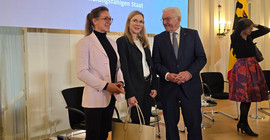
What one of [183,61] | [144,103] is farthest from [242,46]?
[144,103]

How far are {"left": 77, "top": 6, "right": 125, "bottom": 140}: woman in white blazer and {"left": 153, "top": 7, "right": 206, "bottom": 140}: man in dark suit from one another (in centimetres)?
61

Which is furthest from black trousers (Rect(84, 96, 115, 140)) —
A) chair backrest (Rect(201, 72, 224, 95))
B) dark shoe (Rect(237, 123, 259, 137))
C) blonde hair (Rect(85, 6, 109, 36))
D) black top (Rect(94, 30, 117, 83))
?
chair backrest (Rect(201, 72, 224, 95))

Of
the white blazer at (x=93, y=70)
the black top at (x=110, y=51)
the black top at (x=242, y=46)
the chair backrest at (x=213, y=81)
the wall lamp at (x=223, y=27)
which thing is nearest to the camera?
the white blazer at (x=93, y=70)

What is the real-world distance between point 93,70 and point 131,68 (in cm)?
34

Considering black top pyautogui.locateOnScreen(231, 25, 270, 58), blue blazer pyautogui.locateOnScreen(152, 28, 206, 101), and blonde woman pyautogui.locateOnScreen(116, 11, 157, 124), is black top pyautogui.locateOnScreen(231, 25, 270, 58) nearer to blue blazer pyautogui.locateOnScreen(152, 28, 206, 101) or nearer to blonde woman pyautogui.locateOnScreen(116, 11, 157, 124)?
blue blazer pyautogui.locateOnScreen(152, 28, 206, 101)

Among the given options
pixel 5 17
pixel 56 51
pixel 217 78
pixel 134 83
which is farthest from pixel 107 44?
pixel 217 78

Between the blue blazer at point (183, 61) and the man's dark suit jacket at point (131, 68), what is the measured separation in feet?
1.22

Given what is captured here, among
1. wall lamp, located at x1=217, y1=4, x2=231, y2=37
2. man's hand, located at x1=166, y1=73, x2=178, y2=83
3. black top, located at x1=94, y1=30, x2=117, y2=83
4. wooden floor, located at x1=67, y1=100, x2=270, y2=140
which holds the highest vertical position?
wall lamp, located at x1=217, y1=4, x2=231, y2=37

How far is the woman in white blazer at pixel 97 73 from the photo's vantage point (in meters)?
1.92

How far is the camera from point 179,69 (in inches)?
93.4

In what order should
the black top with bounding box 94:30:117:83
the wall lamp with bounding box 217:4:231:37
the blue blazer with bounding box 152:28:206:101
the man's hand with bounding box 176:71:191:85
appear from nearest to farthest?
the black top with bounding box 94:30:117:83 → the man's hand with bounding box 176:71:191:85 → the blue blazer with bounding box 152:28:206:101 → the wall lamp with bounding box 217:4:231:37

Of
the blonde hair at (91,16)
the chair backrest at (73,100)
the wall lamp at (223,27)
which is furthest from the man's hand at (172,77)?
the wall lamp at (223,27)

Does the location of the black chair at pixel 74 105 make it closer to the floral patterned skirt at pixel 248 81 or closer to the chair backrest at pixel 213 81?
the floral patterned skirt at pixel 248 81

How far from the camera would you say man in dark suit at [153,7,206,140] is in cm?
237
